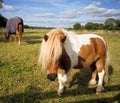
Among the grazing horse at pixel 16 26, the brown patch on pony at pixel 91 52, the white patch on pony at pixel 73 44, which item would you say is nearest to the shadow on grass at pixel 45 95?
the brown patch on pony at pixel 91 52

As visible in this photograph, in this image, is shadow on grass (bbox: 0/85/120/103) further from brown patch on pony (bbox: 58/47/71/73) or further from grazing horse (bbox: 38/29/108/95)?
brown patch on pony (bbox: 58/47/71/73)

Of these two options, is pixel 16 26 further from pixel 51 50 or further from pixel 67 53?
pixel 51 50

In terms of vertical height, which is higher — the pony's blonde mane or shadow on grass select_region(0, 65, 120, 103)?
the pony's blonde mane

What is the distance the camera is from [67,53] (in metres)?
4.61

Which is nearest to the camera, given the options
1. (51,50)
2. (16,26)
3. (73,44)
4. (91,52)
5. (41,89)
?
(51,50)

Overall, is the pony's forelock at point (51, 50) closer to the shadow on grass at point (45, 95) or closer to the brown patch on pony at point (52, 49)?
the brown patch on pony at point (52, 49)

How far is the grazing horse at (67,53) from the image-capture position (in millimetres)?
3938

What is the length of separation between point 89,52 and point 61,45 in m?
1.49

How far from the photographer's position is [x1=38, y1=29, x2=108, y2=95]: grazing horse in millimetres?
3938

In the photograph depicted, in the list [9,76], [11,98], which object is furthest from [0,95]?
[9,76]

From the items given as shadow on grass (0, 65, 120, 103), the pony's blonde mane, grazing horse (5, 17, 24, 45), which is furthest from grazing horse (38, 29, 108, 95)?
grazing horse (5, 17, 24, 45)

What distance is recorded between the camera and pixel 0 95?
504 centimetres

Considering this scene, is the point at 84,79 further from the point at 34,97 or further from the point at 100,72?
the point at 34,97

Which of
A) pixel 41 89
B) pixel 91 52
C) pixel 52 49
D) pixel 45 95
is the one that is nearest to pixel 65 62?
pixel 52 49
